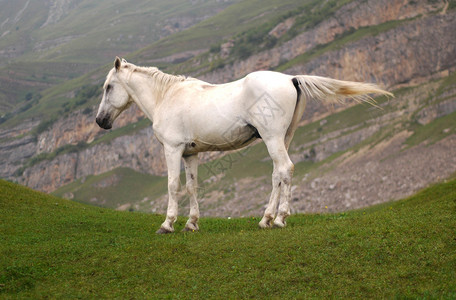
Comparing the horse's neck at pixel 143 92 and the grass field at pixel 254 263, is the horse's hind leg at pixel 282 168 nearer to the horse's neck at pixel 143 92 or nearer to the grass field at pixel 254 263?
the grass field at pixel 254 263

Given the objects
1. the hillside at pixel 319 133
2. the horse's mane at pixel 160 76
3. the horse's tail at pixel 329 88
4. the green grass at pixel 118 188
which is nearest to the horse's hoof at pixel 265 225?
the horse's tail at pixel 329 88

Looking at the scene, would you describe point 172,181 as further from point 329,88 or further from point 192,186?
point 329,88

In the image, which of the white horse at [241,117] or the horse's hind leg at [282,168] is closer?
the horse's hind leg at [282,168]

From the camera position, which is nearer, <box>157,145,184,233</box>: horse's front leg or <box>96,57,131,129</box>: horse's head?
<box>157,145,184,233</box>: horse's front leg

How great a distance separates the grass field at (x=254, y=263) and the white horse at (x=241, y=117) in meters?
1.21

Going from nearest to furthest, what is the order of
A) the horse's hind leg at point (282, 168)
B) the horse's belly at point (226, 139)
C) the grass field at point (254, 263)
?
the grass field at point (254, 263) → the horse's hind leg at point (282, 168) → the horse's belly at point (226, 139)

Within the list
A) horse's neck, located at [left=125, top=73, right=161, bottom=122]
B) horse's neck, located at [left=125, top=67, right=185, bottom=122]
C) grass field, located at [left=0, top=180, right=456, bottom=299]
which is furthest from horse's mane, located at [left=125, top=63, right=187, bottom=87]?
grass field, located at [left=0, top=180, right=456, bottom=299]

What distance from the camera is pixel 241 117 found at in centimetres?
1217

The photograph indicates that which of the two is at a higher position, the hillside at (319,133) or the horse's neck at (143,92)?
the horse's neck at (143,92)

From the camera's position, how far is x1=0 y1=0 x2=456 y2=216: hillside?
96188 millimetres

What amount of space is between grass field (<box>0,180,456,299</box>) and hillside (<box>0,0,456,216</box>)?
256 feet

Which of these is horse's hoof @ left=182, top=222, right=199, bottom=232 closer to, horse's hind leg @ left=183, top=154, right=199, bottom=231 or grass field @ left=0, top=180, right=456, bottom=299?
horse's hind leg @ left=183, top=154, right=199, bottom=231

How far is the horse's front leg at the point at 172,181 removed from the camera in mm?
12656

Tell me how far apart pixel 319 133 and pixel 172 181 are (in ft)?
373
